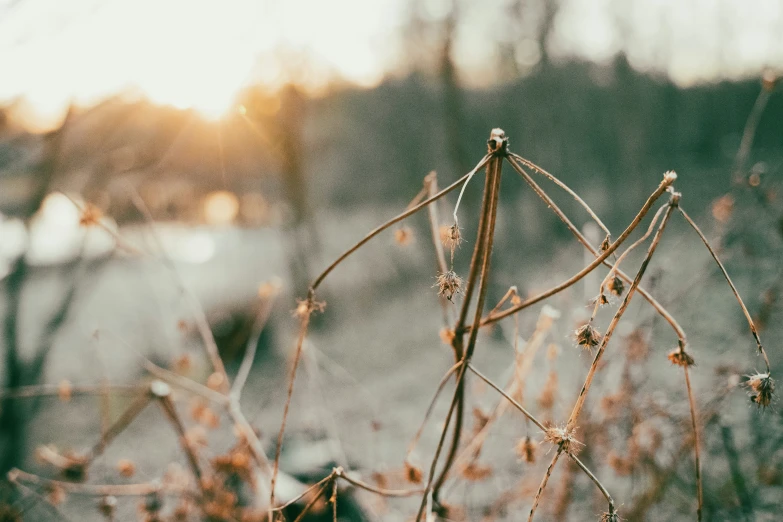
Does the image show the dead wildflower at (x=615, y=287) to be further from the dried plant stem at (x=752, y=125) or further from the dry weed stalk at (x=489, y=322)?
the dried plant stem at (x=752, y=125)

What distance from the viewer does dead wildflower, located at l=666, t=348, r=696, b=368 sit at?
973 mm

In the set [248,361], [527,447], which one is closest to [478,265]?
[527,447]

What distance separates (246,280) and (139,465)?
586cm

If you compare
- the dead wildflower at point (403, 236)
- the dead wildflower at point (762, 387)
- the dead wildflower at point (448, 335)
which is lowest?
the dead wildflower at point (448, 335)

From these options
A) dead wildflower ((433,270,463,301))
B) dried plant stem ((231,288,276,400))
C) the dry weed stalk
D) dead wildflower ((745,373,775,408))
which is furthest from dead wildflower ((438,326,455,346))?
dried plant stem ((231,288,276,400))

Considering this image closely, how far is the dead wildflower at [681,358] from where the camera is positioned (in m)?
0.97

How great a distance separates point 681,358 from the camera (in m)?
0.98

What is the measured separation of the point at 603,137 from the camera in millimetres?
17844

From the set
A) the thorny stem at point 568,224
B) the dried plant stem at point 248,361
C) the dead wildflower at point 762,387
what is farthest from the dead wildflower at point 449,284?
the dried plant stem at point 248,361

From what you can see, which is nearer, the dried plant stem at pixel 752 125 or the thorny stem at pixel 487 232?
the thorny stem at pixel 487 232

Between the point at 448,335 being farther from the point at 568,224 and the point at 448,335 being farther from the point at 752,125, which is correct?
the point at 752,125

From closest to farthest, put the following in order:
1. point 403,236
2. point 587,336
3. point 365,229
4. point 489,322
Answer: point 587,336 < point 489,322 < point 403,236 < point 365,229

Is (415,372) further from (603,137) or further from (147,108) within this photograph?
(603,137)

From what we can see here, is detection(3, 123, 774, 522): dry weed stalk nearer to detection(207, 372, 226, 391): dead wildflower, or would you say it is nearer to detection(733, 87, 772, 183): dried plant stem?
detection(207, 372, 226, 391): dead wildflower
